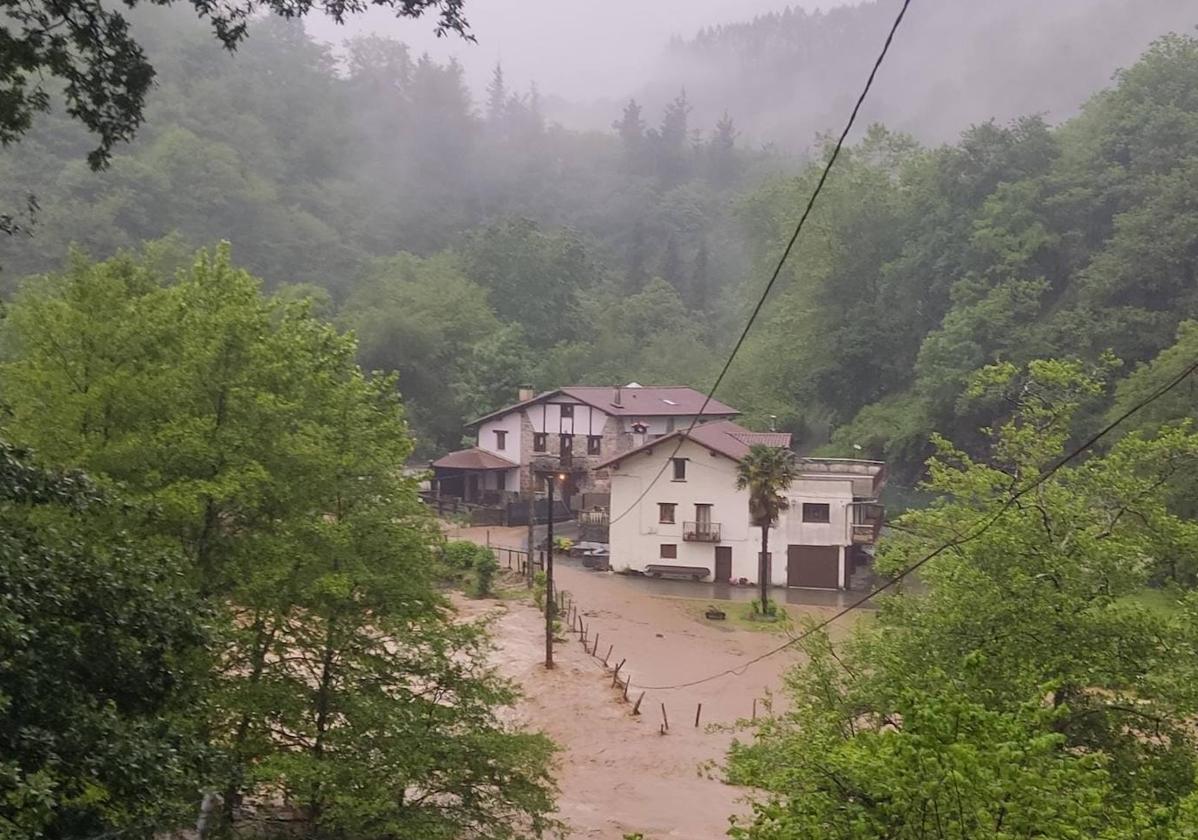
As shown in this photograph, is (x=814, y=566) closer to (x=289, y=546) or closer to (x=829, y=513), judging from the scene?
(x=829, y=513)

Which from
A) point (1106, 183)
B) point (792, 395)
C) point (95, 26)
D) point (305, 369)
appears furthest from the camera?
point (792, 395)

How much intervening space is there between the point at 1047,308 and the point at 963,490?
39.9 metres

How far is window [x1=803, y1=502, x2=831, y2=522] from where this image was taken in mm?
36438

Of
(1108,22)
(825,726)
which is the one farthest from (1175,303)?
(1108,22)

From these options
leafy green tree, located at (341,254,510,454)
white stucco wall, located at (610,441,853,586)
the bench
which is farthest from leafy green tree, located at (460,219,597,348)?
the bench

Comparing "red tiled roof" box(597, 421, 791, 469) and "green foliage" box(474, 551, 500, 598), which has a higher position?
"red tiled roof" box(597, 421, 791, 469)

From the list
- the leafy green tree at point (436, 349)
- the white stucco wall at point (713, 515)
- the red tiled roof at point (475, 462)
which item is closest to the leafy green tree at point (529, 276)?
the leafy green tree at point (436, 349)

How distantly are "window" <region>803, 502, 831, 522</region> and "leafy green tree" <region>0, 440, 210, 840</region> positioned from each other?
1207 inches

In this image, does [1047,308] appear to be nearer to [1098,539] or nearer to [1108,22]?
[1098,539]

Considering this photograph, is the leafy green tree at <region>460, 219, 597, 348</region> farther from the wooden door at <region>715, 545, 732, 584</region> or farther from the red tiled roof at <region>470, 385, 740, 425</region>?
the wooden door at <region>715, 545, 732, 584</region>

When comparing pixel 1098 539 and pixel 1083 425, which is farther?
pixel 1083 425

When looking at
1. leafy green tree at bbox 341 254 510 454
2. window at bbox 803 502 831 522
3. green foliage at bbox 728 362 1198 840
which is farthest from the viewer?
leafy green tree at bbox 341 254 510 454

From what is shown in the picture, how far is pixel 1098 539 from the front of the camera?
12.6 metres

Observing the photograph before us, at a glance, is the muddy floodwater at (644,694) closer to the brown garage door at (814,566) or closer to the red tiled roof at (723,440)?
the brown garage door at (814,566)
